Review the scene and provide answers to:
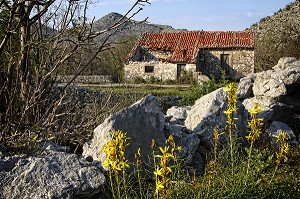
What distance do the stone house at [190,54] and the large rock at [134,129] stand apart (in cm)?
2685

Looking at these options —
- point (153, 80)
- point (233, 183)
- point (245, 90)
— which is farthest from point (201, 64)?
point (233, 183)

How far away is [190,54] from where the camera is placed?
35000 mm

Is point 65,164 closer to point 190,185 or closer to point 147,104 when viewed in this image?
point 190,185

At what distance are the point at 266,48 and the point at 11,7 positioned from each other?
1024 inches

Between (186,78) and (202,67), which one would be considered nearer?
(186,78)

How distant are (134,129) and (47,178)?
2113 mm

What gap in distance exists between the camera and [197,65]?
35438 millimetres

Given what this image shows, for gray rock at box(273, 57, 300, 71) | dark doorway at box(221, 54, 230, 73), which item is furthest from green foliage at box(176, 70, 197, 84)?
gray rock at box(273, 57, 300, 71)

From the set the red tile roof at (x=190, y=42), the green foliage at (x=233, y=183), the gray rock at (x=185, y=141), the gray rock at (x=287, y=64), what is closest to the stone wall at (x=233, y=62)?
the red tile roof at (x=190, y=42)

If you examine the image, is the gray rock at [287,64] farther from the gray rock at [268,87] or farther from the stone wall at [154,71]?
the stone wall at [154,71]

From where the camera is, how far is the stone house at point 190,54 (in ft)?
114

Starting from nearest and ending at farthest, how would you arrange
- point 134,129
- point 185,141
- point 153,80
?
point 134,129, point 185,141, point 153,80

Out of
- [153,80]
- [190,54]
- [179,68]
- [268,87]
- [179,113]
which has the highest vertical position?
[190,54]

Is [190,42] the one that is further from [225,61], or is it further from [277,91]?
[277,91]
